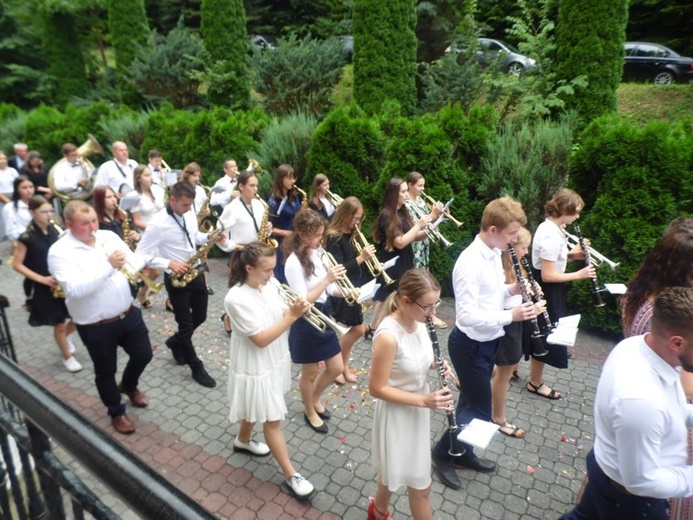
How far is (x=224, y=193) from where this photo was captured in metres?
8.20

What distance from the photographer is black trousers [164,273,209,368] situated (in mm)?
5148

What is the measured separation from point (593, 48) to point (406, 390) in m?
9.07

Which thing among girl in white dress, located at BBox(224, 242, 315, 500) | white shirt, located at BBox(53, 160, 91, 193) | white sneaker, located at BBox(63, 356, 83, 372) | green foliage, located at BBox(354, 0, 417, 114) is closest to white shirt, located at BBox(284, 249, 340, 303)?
girl in white dress, located at BBox(224, 242, 315, 500)

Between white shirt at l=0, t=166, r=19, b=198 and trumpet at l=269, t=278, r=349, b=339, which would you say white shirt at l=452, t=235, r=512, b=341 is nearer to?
trumpet at l=269, t=278, r=349, b=339

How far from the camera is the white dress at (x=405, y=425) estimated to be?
2.91 m

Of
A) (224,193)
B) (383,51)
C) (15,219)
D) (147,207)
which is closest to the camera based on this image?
(15,219)

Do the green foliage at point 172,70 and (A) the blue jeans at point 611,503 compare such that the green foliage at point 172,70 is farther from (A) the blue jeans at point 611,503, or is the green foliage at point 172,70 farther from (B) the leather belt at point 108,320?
(A) the blue jeans at point 611,503

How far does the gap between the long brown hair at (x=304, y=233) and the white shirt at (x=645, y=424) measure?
2.46 metres

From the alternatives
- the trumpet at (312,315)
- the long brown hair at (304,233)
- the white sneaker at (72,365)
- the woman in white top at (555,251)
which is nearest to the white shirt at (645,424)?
the trumpet at (312,315)

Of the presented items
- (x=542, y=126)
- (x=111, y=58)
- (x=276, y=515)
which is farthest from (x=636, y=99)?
(x=111, y=58)

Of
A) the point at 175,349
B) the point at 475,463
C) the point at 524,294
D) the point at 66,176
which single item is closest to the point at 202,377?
the point at 175,349

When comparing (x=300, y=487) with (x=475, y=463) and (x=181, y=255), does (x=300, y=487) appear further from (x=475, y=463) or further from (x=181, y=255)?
(x=181, y=255)

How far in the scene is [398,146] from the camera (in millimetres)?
7746

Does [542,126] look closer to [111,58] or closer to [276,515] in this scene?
[276,515]
